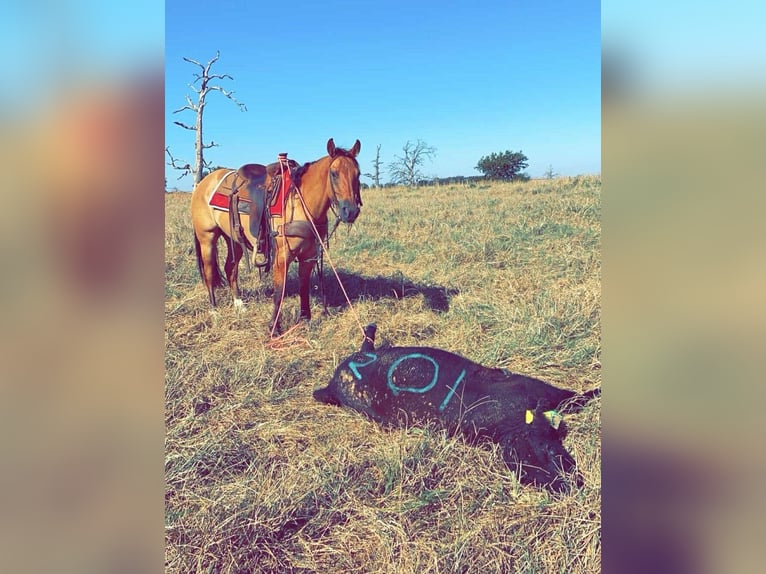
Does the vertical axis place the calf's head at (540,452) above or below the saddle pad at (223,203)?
below

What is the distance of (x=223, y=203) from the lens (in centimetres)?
627

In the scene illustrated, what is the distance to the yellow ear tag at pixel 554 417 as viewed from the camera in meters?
3.04

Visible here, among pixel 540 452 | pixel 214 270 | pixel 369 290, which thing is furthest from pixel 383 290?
pixel 540 452

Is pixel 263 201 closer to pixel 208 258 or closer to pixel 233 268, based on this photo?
pixel 233 268

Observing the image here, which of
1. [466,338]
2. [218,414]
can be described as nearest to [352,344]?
[466,338]

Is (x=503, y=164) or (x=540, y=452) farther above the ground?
(x=503, y=164)

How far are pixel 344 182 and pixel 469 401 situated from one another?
2849mm

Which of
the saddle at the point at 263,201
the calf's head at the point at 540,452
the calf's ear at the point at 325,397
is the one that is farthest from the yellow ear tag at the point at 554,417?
the saddle at the point at 263,201

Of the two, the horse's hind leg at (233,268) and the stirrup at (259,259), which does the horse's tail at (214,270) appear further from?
the stirrup at (259,259)

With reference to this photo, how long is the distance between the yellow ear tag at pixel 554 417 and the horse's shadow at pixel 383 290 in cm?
278

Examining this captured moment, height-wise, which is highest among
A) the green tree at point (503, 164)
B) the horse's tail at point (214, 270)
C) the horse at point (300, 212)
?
the green tree at point (503, 164)

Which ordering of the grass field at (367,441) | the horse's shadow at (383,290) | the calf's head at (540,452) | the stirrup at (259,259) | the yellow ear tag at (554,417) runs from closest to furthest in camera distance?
the grass field at (367,441) → the calf's head at (540,452) → the yellow ear tag at (554,417) → the stirrup at (259,259) → the horse's shadow at (383,290)
